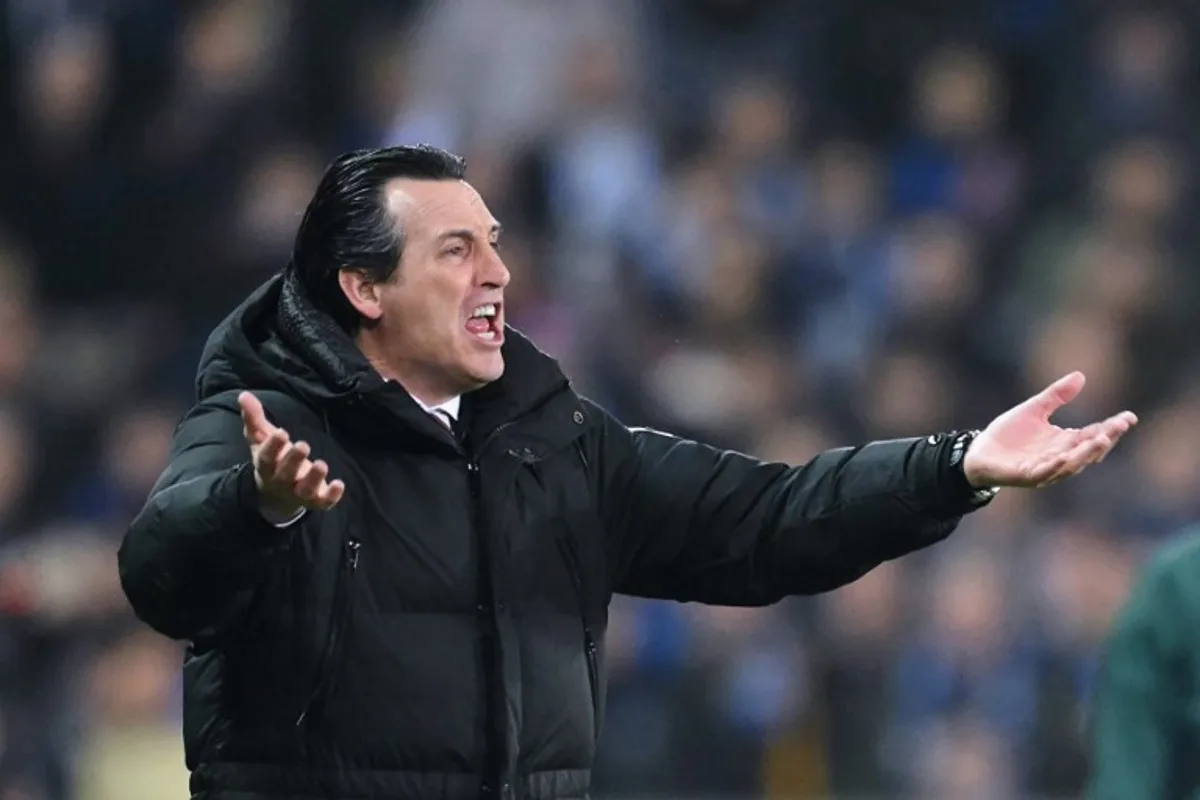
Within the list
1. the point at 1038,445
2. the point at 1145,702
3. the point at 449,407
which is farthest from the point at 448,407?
the point at 1145,702

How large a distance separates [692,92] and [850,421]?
1.46 m

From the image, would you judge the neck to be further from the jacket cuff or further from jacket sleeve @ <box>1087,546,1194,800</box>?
jacket sleeve @ <box>1087,546,1194,800</box>

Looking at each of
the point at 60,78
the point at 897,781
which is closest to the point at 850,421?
the point at 897,781

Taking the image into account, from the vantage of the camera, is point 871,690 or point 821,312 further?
point 821,312

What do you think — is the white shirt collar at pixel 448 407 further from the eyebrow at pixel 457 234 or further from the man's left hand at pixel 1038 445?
the man's left hand at pixel 1038 445

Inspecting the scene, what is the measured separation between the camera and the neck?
3715mm

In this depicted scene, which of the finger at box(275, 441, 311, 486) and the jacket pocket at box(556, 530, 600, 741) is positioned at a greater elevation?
the finger at box(275, 441, 311, 486)

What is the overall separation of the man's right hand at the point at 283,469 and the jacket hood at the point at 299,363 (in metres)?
0.38

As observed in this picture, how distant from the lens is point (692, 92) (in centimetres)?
888

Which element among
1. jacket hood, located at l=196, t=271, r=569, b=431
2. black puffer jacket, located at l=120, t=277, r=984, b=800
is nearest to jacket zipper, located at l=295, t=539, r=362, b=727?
black puffer jacket, located at l=120, t=277, r=984, b=800

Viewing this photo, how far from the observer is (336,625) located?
11.1 feet

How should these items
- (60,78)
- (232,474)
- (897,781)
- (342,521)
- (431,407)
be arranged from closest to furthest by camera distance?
(232,474)
(342,521)
(431,407)
(897,781)
(60,78)

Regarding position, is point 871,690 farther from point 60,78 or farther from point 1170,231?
point 60,78

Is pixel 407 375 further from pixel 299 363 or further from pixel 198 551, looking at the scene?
pixel 198 551
